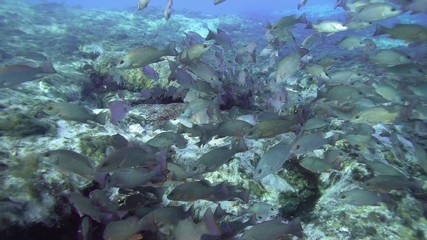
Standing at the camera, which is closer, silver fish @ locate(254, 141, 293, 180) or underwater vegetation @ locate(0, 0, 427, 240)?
underwater vegetation @ locate(0, 0, 427, 240)

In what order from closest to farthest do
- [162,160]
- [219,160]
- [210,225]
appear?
[210,225], [162,160], [219,160]

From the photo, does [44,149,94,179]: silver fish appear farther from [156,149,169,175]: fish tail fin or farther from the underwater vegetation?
[156,149,169,175]: fish tail fin

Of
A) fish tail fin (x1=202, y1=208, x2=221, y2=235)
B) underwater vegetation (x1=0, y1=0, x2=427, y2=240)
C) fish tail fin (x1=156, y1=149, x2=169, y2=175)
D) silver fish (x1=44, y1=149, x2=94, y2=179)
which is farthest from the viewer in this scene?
fish tail fin (x1=156, y1=149, x2=169, y2=175)

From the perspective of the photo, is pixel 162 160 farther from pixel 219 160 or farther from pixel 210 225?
pixel 210 225

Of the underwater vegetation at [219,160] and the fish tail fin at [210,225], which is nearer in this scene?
the fish tail fin at [210,225]

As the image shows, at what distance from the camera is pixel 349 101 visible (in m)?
4.74

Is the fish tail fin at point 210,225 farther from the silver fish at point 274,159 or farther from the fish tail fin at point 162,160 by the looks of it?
the silver fish at point 274,159

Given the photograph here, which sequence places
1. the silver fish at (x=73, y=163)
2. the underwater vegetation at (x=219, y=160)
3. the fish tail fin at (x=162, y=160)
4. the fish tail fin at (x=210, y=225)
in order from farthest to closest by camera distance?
the fish tail fin at (x=162, y=160), the silver fish at (x=73, y=163), the underwater vegetation at (x=219, y=160), the fish tail fin at (x=210, y=225)

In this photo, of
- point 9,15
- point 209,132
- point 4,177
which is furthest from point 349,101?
point 9,15

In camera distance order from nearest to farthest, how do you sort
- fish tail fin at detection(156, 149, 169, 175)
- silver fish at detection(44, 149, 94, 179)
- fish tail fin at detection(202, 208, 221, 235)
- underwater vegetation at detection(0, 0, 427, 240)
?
1. fish tail fin at detection(202, 208, 221, 235)
2. underwater vegetation at detection(0, 0, 427, 240)
3. silver fish at detection(44, 149, 94, 179)
4. fish tail fin at detection(156, 149, 169, 175)

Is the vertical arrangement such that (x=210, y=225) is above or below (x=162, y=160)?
below

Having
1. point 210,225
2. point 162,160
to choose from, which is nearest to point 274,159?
point 210,225

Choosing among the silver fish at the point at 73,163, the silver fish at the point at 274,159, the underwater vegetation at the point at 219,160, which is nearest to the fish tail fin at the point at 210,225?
the underwater vegetation at the point at 219,160

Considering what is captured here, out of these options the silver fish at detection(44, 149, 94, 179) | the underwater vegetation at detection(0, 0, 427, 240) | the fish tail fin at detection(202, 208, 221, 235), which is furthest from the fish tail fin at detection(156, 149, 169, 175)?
the fish tail fin at detection(202, 208, 221, 235)
